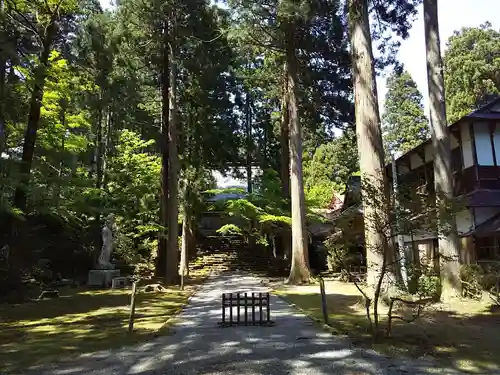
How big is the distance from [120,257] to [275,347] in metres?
17.9

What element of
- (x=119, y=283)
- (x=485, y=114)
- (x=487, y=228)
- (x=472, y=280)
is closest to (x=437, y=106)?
(x=485, y=114)

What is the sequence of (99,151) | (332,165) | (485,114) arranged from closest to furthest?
(485,114)
(99,151)
(332,165)

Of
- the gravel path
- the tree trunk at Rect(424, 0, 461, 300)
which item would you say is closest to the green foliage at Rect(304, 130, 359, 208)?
the tree trunk at Rect(424, 0, 461, 300)

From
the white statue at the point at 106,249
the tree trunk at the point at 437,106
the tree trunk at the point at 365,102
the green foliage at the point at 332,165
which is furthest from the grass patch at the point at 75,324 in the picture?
the green foliage at the point at 332,165

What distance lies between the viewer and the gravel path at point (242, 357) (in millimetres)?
5586

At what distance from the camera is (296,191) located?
19.1 meters

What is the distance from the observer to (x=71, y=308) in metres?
12.2

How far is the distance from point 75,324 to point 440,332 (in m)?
7.55

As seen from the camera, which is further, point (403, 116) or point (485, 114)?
point (403, 116)

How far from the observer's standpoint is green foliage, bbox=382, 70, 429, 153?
121 feet

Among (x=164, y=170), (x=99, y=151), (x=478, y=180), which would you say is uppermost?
(x=99, y=151)

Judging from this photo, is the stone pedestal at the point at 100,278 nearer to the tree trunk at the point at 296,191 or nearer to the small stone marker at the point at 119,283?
the small stone marker at the point at 119,283

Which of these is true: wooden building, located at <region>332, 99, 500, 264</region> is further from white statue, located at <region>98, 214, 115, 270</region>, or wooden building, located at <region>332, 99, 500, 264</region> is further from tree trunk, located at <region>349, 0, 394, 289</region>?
white statue, located at <region>98, 214, 115, 270</region>

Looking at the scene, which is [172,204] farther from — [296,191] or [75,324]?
[75,324]
